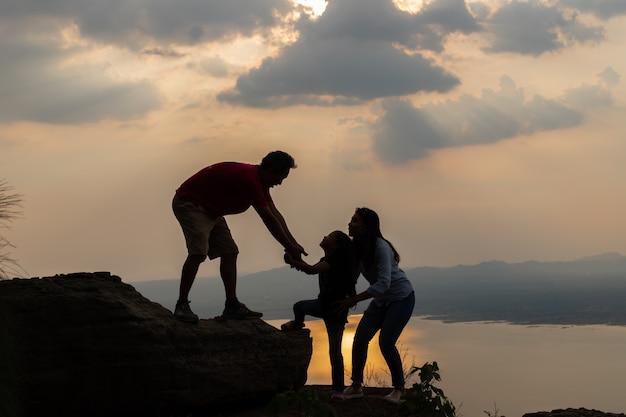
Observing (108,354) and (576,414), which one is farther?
(576,414)

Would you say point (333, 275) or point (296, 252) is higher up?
point (296, 252)

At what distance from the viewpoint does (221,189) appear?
9320mm

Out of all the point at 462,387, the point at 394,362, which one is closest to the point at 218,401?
the point at 394,362

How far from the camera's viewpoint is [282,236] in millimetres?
9133

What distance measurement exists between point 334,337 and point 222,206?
2148mm

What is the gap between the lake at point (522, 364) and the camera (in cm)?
9746

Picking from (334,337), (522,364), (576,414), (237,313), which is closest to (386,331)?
(334,337)

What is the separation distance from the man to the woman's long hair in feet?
2.44

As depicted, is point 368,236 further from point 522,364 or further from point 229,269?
point 522,364

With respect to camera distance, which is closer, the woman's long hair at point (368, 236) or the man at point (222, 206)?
the woman's long hair at point (368, 236)

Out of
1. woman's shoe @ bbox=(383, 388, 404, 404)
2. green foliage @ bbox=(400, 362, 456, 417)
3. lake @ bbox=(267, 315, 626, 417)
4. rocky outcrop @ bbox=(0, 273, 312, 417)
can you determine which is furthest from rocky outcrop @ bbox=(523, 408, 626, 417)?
lake @ bbox=(267, 315, 626, 417)

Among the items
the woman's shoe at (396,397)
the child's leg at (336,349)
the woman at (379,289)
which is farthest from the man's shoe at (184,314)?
the woman's shoe at (396,397)

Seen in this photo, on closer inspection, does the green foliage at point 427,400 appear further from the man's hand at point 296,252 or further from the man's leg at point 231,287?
the man's leg at point 231,287

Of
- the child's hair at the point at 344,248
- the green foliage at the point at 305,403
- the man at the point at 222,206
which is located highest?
the man at the point at 222,206
